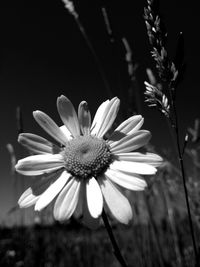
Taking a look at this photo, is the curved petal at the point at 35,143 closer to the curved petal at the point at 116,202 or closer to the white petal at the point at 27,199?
the white petal at the point at 27,199

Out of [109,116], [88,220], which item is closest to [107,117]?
[109,116]

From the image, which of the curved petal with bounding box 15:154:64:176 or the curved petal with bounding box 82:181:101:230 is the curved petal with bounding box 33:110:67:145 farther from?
the curved petal with bounding box 82:181:101:230

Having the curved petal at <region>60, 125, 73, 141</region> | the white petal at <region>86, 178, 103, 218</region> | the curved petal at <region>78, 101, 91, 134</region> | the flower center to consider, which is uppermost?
the curved petal at <region>78, 101, 91, 134</region>

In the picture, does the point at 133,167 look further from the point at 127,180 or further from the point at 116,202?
the point at 116,202

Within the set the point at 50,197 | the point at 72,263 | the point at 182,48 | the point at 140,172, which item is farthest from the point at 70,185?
the point at 72,263

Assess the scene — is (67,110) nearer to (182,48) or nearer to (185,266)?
(182,48)

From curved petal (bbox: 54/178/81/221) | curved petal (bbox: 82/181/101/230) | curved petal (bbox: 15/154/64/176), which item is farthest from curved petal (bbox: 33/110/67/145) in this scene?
curved petal (bbox: 82/181/101/230)

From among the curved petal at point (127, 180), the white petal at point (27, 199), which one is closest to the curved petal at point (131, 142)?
the curved petal at point (127, 180)

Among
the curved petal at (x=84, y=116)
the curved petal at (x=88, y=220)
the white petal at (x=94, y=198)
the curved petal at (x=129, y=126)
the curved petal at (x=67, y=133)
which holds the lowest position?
the curved petal at (x=88, y=220)

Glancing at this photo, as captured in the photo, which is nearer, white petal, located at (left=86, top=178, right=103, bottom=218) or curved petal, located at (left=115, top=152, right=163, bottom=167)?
white petal, located at (left=86, top=178, right=103, bottom=218)
